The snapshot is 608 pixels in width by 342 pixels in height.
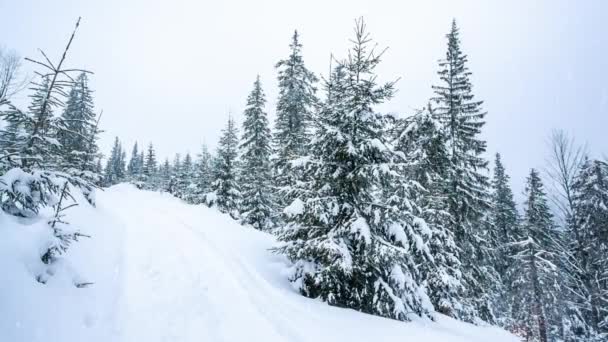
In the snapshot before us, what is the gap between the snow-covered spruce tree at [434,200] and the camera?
1449 cm

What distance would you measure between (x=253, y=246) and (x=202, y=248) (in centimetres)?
224

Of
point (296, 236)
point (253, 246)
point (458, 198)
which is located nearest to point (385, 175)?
point (296, 236)

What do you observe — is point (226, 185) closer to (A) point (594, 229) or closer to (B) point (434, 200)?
(B) point (434, 200)

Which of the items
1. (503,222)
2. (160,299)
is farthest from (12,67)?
(503,222)

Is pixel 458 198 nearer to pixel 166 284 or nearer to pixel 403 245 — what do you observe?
pixel 403 245

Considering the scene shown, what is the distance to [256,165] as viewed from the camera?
27.1 m

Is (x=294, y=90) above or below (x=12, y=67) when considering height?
above

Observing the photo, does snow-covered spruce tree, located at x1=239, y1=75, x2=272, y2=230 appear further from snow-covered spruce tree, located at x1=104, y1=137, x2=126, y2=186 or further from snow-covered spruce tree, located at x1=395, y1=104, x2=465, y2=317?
snow-covered spruce tree, located at x1=104, y1=137, x2=126, y2=186

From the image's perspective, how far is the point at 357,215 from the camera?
9.09 metres

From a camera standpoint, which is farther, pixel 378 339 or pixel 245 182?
pixel 245 182

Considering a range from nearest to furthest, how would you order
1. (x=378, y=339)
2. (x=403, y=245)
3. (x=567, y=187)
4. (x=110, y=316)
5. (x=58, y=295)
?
(x=58, y=295), (x=110, y=316), (x=378, y=339), (x=403, y=245), (x=567, y=187)

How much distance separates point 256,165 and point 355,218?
19073mm

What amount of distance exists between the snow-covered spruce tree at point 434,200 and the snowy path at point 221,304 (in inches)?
127

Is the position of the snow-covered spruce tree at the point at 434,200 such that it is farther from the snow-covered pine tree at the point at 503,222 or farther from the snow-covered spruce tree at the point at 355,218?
the snow-covered pine tree at the point at 503,222
